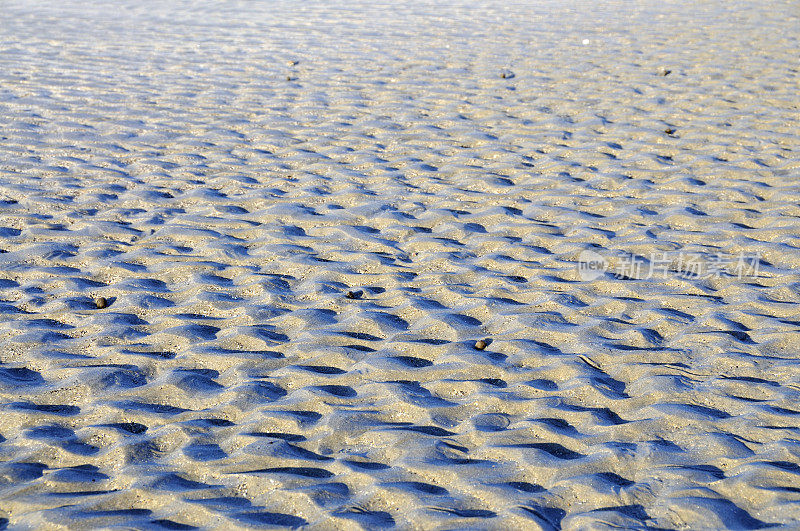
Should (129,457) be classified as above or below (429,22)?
below

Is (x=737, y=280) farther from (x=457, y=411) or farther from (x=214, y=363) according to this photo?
(x=214, y=363)

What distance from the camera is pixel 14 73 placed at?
27.0 ft

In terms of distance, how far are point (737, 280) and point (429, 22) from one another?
31.5 ft

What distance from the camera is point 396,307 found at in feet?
11.9

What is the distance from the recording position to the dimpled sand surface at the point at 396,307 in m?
2.48

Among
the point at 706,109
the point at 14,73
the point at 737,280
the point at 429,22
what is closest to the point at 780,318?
the point at 737,280

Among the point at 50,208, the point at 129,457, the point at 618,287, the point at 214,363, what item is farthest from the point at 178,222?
the point at 618,287

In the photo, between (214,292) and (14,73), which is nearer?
(214,292)

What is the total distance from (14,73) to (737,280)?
7.48 m

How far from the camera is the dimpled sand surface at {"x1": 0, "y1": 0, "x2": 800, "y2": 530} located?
8.13 ft

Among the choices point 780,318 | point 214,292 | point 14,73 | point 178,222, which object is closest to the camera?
point 780,318

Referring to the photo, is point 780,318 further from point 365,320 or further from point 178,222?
point 178,222

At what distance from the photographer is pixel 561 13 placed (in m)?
13.5

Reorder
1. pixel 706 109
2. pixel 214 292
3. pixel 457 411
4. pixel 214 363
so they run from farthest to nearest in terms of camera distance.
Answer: pixel 706 109 → pixel 214 292 → pixel 214 363 → pixel 457 411
